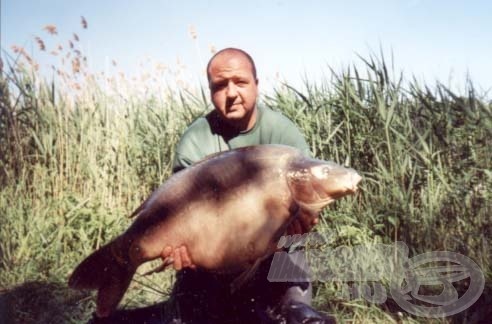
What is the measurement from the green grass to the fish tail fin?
1134 mm

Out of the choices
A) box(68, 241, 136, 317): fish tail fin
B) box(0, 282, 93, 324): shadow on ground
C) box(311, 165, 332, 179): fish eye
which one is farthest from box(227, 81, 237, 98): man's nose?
box(0, 282, 93, 324): shadow on ground

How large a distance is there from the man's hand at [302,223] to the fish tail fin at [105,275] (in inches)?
28.8

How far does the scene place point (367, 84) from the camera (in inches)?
163

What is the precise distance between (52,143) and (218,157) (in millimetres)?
3042

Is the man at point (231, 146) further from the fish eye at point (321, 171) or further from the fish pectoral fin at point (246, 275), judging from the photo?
the fish eye at point (321, 171)

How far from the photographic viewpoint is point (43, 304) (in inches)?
137

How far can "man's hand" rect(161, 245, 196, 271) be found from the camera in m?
2.15

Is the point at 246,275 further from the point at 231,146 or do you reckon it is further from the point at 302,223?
the point at 231,146

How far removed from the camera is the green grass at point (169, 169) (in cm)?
345

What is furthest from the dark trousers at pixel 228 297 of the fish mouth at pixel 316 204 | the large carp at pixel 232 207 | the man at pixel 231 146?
the fish mouth at pixel 316 204

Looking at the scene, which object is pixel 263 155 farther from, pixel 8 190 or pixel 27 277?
pixel 8 190

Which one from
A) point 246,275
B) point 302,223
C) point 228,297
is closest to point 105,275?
point 246,275

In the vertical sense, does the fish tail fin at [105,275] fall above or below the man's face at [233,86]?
below

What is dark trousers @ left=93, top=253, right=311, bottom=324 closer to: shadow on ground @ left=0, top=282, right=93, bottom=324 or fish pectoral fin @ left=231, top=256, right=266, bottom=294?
fish pectoral fin @ left=231, top=256, right=266, bottom=294
